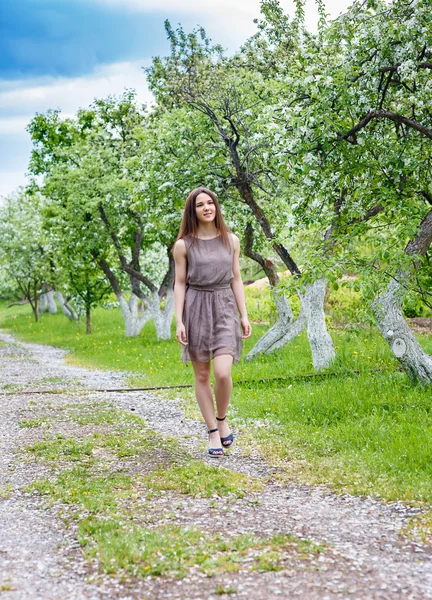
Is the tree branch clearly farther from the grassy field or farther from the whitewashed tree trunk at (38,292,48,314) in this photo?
the whitewashed tree trunk at (38,292,48,314)

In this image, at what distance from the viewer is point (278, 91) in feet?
40.5

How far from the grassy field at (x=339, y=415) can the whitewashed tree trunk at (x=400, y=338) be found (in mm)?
266

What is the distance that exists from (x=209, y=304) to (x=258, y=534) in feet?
9.03

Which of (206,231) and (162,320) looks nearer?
(206,231)

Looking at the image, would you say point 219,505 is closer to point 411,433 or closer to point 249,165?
point 411,433

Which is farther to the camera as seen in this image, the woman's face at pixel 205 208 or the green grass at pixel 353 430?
the woman's face at pixel 205 208

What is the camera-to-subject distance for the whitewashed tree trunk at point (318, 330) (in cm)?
1303

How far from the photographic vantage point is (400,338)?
31.0ft

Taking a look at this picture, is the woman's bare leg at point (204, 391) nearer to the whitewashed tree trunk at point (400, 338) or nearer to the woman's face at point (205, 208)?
the woman's face at point (205, 208)

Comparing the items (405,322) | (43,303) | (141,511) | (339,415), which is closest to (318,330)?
(405,322)

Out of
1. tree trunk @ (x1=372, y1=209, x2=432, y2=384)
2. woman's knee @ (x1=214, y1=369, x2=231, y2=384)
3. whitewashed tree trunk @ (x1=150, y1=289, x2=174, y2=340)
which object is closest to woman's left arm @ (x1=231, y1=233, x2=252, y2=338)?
woman's knee @ (x1=214, y1=369, x2=231, y2=384)

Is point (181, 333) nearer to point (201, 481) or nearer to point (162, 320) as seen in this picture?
point (201, 481)

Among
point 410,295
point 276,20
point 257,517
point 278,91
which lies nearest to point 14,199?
point 276,20

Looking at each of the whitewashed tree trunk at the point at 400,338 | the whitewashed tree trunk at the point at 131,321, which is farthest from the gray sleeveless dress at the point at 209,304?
the whitewashed tree trunk at the point at 131,321
